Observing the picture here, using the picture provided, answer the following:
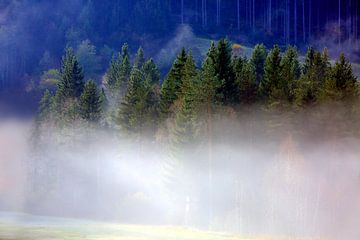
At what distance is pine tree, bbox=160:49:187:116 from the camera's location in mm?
100062

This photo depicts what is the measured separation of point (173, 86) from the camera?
3967 inches

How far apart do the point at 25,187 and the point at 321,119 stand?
5461 centimetres

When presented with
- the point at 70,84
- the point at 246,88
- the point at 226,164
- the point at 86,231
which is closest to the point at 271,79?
the point at 246,88

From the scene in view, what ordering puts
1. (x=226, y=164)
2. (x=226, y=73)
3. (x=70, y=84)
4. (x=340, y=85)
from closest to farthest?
(x=340, y=85), (x=226, y=164), (x=226, y=73), (x=70, y=84)

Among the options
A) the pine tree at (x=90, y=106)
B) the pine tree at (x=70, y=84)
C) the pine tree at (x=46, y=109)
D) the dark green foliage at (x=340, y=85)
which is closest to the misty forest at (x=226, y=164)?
the dark green foliage at (x=340, y=85)

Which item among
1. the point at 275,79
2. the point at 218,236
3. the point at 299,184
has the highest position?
the point at 275,79

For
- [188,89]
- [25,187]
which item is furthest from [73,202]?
[188,89]

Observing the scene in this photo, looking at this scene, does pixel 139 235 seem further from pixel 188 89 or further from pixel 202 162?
pixel 188 89

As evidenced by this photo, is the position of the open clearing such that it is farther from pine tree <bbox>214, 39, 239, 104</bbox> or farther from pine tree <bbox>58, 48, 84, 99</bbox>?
pine tree <bbox>58, 48, 84, 99</bbox>

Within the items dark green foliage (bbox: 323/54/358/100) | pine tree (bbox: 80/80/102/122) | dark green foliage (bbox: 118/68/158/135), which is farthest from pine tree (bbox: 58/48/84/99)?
dark green foliage (bbox: 323/54/358/100)

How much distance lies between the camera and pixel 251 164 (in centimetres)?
8800

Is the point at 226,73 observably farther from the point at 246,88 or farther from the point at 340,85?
the point at 340,85

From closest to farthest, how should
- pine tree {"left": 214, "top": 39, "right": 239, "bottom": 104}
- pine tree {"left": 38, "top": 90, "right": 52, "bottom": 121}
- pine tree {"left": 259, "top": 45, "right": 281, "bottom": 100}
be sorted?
pine tree {"left": 214, "top": 39, "right": 239, "bottom": 104} → pine tree {"left": 259, "top": 45, "right": 281, "bottom": 100} → pine tree {"left": 38, "top": 90, "right": 52, "bottom": 121}

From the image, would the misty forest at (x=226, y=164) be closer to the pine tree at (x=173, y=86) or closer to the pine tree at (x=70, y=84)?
the pine tree at (x=173, y=86)
